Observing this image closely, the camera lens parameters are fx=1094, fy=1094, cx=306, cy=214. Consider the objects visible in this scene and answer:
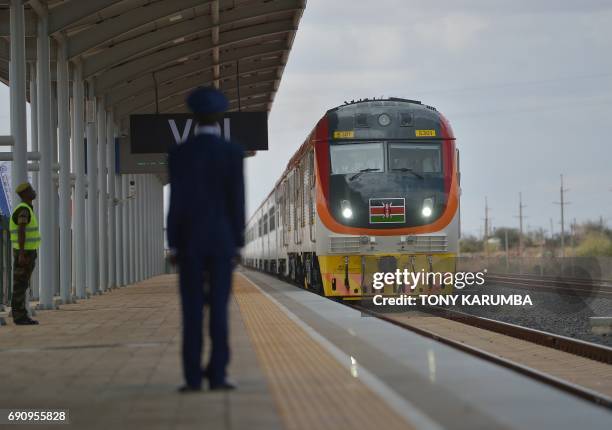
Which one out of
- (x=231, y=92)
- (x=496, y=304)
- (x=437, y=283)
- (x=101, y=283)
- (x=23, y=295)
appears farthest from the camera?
(x=231, y=92)

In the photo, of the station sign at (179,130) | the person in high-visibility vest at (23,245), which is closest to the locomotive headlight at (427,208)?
the station sign at (179,130)

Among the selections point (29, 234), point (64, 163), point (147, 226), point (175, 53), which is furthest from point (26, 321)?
point (147, 226)

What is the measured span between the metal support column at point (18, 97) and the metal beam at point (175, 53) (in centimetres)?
730

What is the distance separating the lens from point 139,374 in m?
7.59

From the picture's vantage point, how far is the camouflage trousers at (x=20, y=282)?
43.3ft

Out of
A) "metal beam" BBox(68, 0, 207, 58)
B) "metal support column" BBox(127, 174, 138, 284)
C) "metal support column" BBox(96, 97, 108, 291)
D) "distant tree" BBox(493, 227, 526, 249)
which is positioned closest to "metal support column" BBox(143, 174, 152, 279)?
"metal support column" BBox(127, 174, 138, 284)

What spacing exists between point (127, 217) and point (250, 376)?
24423 mm

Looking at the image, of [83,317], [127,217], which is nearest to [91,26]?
[83,317]

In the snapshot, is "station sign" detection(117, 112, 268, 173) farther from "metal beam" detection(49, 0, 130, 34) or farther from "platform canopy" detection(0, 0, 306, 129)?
"metal beam" detection(49, 0, 130, 34)

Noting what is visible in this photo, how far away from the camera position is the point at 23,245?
1310 cm

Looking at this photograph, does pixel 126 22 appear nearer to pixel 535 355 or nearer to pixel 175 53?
pixel 175 53

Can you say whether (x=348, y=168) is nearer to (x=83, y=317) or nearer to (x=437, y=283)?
(x=437, y=283)

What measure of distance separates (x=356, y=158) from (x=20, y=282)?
24.0 ft

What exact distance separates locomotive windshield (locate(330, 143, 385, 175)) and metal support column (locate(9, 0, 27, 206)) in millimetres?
5842
